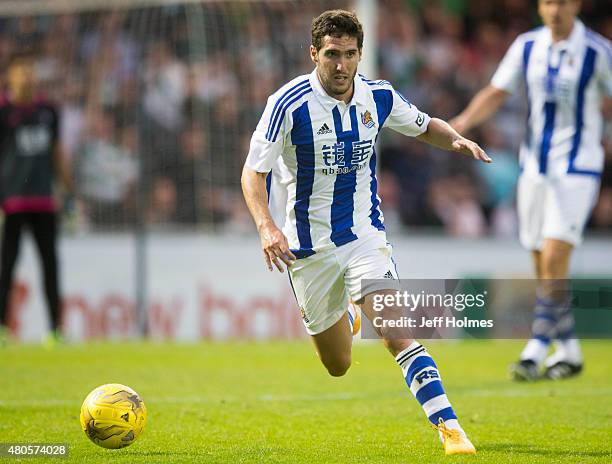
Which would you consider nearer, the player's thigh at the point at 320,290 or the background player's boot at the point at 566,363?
the player's thigh at the point at 320,290

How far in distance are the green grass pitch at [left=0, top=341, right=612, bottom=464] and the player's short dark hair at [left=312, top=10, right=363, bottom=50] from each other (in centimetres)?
214

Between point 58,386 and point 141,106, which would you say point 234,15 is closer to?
point 141,106

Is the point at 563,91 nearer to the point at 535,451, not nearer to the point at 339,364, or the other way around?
the point at 339,364

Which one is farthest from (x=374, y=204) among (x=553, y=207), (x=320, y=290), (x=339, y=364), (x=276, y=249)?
(x=553, y=207)

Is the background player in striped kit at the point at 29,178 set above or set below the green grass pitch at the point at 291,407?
above

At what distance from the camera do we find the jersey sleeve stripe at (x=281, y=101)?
591 centimetres

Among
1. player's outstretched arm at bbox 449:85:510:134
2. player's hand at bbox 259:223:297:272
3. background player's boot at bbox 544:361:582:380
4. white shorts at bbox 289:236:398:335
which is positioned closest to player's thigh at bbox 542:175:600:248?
player's outstretched arm at bbox 449:85:510:134

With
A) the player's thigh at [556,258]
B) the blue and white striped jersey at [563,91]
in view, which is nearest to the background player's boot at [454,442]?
the player's thigh at [556,258]

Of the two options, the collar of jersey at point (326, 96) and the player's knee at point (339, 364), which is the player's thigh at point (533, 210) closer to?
the player's knee at point (339, 364)

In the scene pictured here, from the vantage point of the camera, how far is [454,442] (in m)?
5.44

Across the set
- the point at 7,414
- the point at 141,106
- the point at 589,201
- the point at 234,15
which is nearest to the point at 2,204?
the point at 141,106

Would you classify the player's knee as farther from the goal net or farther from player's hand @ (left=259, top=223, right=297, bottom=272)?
the goal net

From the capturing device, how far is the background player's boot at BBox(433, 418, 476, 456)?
5.41m

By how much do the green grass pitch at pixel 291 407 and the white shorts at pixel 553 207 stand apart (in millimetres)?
1191
